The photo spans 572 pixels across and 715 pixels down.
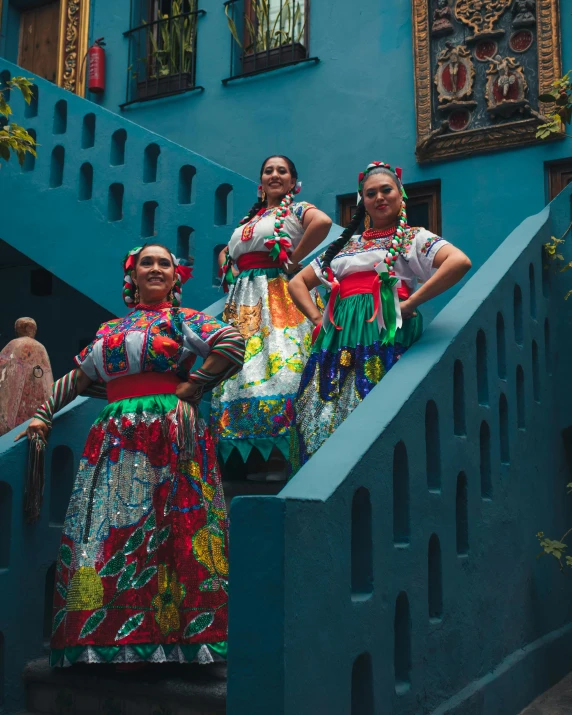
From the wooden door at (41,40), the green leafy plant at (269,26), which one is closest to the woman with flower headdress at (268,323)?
the green leafy plant at (269,26)

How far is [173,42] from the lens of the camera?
29.7ft

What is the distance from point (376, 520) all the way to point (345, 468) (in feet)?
0.86

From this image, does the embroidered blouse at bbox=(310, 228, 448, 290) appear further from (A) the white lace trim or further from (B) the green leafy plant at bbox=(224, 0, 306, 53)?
(B) the green leafy plant at bbox=(224, 0, 306, 53)

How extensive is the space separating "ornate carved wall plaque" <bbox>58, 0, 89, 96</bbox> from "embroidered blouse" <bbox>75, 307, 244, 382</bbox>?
6.40 meters

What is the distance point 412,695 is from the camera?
301cm

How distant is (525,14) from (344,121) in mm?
1708

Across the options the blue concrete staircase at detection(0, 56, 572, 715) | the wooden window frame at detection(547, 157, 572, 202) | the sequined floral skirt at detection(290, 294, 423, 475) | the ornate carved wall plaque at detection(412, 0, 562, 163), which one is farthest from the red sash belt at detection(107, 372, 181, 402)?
the ornate carved wall plaque at detection(412, 0, 562, 163)

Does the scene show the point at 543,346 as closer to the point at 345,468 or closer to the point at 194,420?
the point at 194,420

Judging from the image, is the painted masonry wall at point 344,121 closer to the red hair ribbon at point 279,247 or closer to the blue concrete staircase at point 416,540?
the red hair ribbon at point 279,247

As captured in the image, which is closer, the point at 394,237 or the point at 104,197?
the point at 394,237

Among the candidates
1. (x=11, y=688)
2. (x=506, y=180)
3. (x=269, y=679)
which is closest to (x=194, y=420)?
(x=11, y=688)

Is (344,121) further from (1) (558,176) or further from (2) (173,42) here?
(2) (173,42)

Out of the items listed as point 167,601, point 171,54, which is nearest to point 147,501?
point 167,601

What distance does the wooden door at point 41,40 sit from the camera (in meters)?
9.95
